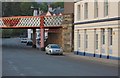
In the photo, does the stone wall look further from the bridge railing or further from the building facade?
the building facade

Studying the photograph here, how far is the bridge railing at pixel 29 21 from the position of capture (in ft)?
205

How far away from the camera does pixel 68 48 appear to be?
56156 millimetres

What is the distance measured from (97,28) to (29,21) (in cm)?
2681

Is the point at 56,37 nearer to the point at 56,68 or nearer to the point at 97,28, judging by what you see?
the point at 97,28

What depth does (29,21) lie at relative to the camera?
66688mm

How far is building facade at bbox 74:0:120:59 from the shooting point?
3702 cm

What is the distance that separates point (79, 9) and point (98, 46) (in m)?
9.75

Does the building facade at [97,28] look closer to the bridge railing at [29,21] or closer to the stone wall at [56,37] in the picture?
the stone wall at [56,37]

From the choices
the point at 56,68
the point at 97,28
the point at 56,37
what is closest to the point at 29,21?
the point at 56,37

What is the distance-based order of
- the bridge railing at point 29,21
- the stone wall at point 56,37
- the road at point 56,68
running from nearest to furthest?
the road at point 56,68 → the stone wall at point 56,37 → the bridge railing at point 29,21

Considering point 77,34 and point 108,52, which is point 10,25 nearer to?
point 77,34

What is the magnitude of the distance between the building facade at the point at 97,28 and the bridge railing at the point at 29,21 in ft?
40.1

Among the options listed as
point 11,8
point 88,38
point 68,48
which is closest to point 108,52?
point 88,38

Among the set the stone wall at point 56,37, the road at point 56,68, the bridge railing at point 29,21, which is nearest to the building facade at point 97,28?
the road at point 56,68
